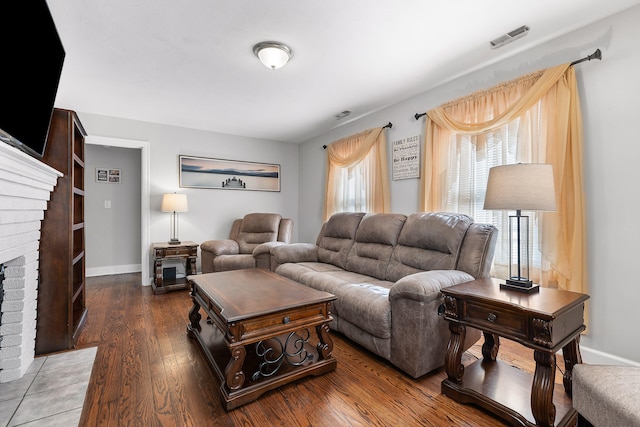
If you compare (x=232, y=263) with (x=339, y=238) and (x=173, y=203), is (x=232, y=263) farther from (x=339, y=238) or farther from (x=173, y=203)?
(x=339, y=238)

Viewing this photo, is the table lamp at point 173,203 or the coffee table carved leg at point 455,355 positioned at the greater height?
the table lamp at point 173,203

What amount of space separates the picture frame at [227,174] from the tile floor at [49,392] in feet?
9.53

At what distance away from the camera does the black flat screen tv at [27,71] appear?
1.24 meters

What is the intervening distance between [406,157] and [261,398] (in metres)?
2.75

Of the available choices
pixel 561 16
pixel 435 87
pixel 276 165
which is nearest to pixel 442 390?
pixel 561 16

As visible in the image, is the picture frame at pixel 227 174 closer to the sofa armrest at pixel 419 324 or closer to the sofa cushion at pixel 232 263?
the sofa cushion at pixel 232 263

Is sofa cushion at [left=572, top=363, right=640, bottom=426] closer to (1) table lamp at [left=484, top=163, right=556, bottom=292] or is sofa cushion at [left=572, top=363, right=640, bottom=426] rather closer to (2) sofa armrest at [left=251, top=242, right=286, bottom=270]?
(1) table lamp at [left=484, top=163, right=556, bottom=292]

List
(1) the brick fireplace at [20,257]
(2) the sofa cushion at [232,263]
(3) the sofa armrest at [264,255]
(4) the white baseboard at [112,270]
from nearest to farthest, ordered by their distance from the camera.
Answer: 1. (1) the brick fireplace at [20,257]
2. (3) the sofa armrest at [264,255]
3. (2) the sofa cushion at [232,263]
4. (4) the white baseboard at [112,270]

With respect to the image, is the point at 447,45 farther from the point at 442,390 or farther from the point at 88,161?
the point at 88,161

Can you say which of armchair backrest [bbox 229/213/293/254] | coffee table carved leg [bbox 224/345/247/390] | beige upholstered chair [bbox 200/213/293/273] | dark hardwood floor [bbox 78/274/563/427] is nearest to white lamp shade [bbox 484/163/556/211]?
dark hardwood floor [bbox 78/274/563/427]

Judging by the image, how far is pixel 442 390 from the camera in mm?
1713

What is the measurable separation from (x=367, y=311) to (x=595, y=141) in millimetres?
1962

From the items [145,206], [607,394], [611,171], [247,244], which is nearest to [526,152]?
[611,171]

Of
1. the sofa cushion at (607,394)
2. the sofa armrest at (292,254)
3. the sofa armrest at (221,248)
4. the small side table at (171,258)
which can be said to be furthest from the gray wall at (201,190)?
the sofa cushion at (607,394)
